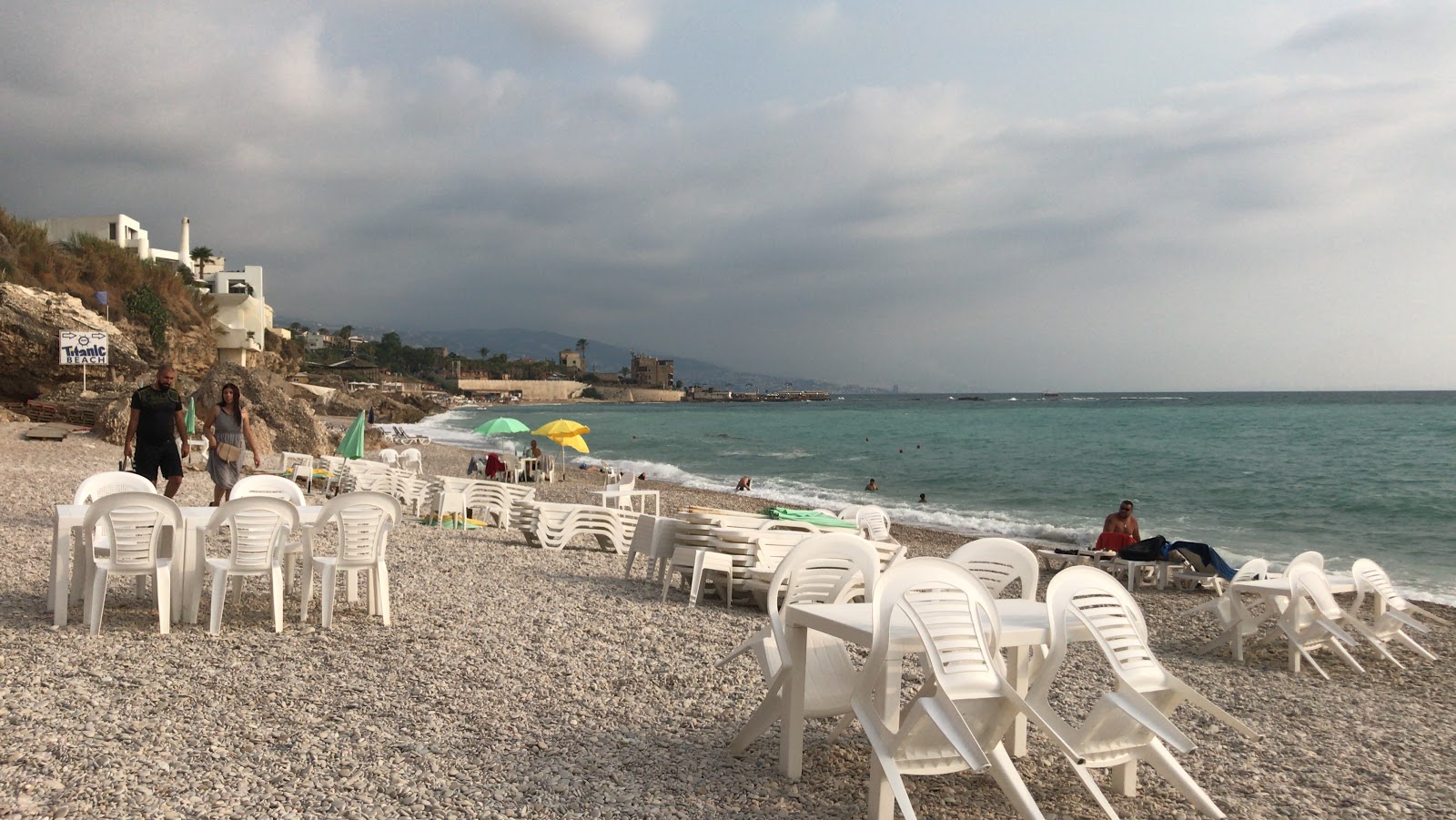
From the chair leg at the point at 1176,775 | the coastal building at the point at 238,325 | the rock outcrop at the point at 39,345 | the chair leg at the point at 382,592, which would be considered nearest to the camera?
the chair leg at the point at 1176,775

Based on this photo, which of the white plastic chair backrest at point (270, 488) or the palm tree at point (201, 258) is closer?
the white plastic chair backrest at point (270, 488)

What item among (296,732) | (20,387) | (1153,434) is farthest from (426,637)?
(1153,434)

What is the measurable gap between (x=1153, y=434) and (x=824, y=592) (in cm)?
5569

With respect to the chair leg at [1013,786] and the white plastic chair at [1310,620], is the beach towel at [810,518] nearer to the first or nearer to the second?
the white plastic chair at [1310,620]

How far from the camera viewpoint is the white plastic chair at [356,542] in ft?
18.8

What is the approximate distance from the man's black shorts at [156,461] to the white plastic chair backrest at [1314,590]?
9.43 m

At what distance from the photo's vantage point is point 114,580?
6.64 metres

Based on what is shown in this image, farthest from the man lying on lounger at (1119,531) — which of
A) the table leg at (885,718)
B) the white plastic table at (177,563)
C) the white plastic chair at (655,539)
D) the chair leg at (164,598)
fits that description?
the chair leg at (164,598)

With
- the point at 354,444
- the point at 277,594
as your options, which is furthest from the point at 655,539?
the point at 354,444

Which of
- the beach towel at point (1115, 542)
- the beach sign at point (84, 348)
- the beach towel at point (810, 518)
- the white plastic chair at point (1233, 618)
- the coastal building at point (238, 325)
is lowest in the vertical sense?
the beach towel at point (1115, 542)

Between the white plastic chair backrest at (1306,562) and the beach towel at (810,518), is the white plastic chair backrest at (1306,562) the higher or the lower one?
the higher one

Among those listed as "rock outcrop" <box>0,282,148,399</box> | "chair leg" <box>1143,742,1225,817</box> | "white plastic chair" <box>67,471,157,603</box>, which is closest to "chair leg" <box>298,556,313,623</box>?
"white plastic chair" <box>67,471,157,603</box>

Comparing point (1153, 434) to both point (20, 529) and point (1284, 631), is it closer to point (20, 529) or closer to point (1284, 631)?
point (1284, 631)

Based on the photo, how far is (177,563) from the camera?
217 inches
